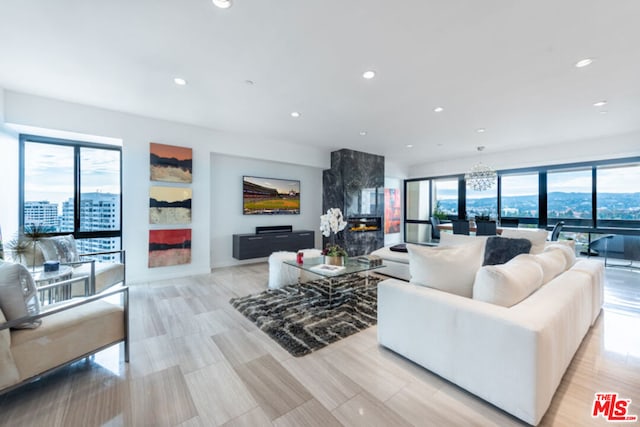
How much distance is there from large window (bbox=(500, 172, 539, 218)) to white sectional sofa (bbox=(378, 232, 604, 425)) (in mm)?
4978

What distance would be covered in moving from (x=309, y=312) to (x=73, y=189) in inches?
168

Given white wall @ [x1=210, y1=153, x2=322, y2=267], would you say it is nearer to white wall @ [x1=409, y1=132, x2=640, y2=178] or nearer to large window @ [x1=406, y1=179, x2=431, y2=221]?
large window @ [x1=406, y1=179, x2=431, y2=221]

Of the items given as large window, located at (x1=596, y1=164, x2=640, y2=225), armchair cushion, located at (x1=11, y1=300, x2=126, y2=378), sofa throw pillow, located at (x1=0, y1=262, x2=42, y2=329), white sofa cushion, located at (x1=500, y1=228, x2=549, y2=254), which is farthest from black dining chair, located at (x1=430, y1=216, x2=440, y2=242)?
sofa throw pillow, located at (x1=0, y1=262, x2=42, y2=329)

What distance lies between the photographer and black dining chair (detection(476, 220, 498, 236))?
4945 millimetres

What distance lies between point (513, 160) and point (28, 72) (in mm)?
8728

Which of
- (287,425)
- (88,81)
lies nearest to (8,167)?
(88,81)

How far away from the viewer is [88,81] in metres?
3.00

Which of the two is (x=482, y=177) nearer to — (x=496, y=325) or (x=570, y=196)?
(x=570, y=196)

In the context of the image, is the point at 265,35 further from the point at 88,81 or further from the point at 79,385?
the point at 79,385

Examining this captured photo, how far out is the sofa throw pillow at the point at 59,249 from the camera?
3004 millimetres

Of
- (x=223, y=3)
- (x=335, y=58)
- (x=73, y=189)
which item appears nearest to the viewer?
(x=223, y=3)

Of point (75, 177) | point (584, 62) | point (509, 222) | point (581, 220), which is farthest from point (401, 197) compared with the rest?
point (75, 177)

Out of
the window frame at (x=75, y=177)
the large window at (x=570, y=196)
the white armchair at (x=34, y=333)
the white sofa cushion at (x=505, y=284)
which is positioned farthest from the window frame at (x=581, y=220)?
the window frame at (x=75, y=177)

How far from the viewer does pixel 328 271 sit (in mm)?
3146
